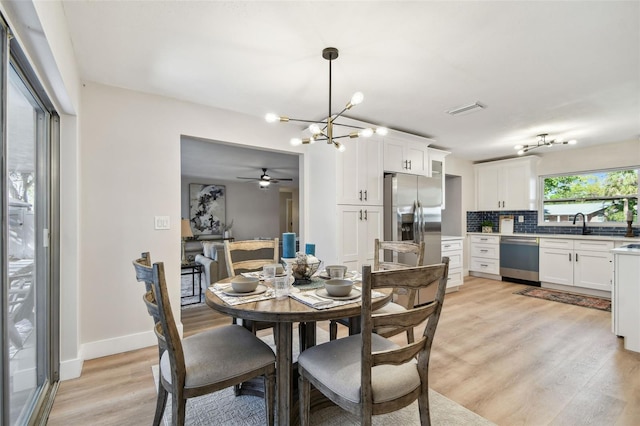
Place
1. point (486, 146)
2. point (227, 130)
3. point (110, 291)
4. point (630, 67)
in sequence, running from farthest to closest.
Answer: point (486, 146) < point (227, 130) < point (110, 291) < point (630, 67)

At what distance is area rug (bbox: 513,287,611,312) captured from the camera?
13.2ft

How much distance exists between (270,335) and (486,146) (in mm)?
4416

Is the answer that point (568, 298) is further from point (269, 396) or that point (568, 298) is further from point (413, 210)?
point (269, 396)

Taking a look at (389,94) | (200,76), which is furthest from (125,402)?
(389,94)

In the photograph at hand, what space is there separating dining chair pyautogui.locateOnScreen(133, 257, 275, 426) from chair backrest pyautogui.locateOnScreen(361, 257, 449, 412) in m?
0.56

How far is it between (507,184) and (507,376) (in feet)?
14.5

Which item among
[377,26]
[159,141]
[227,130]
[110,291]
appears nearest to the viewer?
[377,26]

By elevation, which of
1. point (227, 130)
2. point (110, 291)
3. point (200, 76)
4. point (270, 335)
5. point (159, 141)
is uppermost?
point (200, 76)

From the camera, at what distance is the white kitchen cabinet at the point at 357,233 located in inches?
135

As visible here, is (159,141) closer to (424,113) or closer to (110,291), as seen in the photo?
(110,291)

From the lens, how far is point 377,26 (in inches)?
72.2

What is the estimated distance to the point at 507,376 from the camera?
2.22m

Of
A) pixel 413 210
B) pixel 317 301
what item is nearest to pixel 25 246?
pixel 317 301

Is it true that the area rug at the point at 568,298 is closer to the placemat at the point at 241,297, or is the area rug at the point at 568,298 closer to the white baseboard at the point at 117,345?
the placemat at the point at 241,297
